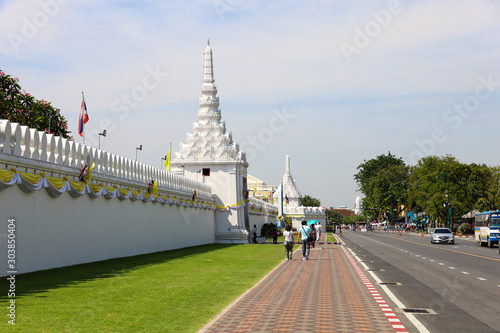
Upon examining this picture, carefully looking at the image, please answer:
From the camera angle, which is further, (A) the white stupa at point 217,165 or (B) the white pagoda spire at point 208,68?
(B) the white pagoda spire at point 208,68

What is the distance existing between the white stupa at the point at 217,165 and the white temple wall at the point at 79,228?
14680mm

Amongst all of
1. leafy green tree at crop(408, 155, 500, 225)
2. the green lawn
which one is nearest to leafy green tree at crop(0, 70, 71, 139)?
the green lawn

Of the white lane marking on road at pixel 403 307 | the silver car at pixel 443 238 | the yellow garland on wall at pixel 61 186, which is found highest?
the yellow garland on wall at pixel 61 186

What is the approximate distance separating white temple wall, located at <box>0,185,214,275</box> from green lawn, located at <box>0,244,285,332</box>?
93 cm

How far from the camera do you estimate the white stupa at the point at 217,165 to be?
58062 millimetres

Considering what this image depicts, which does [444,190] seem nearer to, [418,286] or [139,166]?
[139,166]

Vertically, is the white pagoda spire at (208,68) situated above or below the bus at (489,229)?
above

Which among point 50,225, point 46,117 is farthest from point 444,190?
point 50,225

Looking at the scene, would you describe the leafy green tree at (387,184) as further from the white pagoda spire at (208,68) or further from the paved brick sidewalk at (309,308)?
the paved brick sidewalk at (309,308)

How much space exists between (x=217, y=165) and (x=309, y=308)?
45.6 metres

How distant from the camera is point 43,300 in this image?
13883 millimetres

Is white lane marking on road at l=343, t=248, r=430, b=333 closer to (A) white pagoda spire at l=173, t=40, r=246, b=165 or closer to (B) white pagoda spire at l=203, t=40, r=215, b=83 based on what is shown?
(A) white pagoda spire at l=173, t=40, r=246, b=165

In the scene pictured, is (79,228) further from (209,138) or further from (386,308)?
(209,138)

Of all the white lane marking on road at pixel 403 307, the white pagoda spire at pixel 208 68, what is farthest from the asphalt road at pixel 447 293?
the white pagoda spire at pixel 208 68
